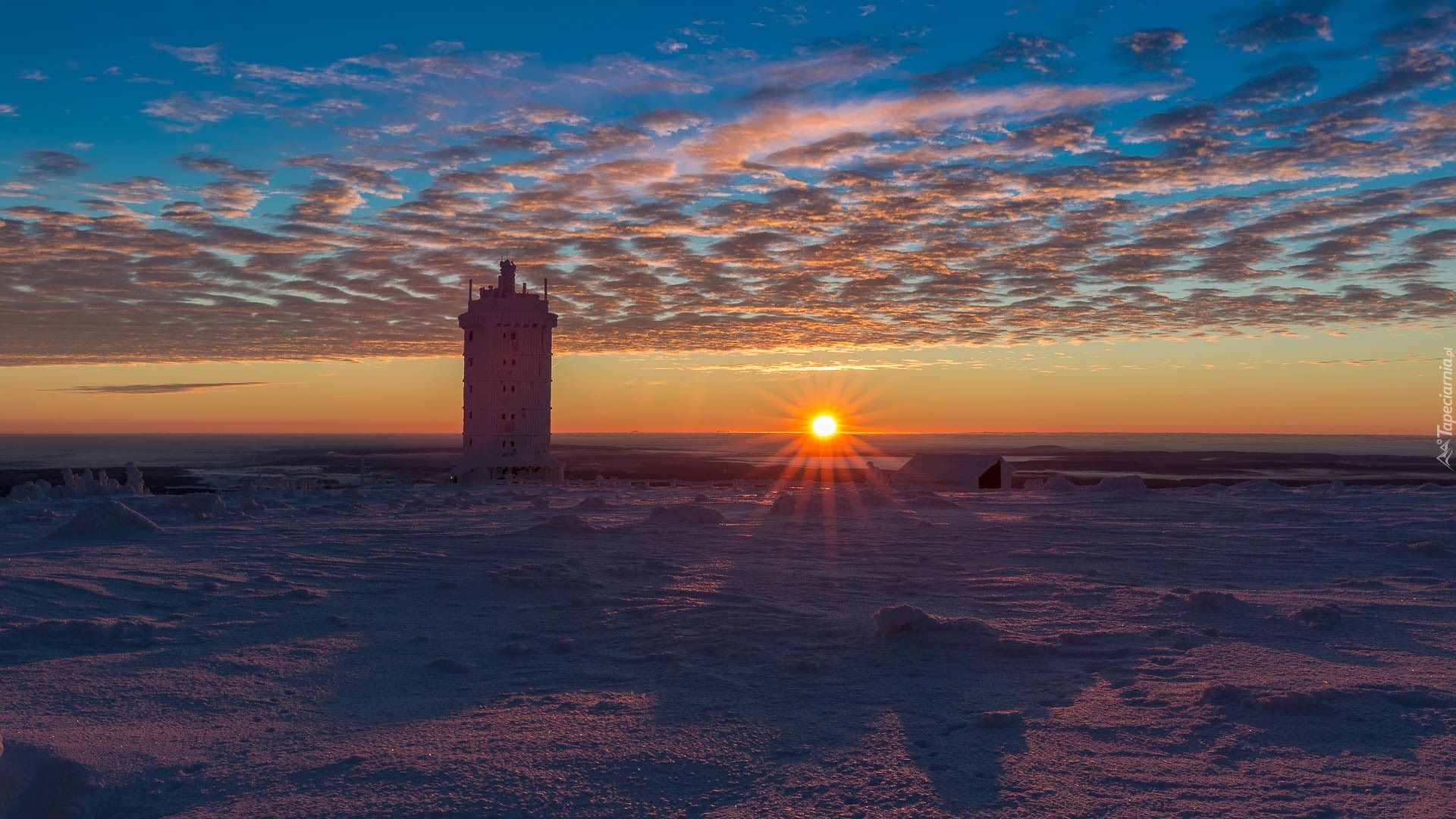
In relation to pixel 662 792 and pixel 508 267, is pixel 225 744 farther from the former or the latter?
pixel 508 267

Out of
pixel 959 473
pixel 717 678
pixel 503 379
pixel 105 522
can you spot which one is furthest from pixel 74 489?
pixel 959 473

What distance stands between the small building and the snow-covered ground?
20.7 meters

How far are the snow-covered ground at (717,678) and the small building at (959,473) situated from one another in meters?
20.7

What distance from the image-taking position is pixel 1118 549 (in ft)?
55.0

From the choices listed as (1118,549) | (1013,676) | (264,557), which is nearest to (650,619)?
(1013,676)

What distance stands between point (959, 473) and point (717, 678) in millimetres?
31268

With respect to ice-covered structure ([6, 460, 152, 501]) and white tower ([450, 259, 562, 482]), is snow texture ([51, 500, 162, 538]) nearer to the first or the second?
ice-covered structure ([6, 460, 152, 501])

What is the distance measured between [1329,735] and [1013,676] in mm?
2483

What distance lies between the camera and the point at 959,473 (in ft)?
125

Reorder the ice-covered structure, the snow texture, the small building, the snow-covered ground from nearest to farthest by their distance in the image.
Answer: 1. the snow-covered ground
2. the snow texture
3. the ice-covered structure
4. the small building

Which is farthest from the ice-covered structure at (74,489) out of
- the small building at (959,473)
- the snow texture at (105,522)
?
the small building at (959,473)

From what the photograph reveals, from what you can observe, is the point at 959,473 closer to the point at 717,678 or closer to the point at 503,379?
the point at 503,379

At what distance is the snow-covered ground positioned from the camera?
6016 mm

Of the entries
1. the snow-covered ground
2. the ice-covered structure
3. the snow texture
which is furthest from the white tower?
the snow-covered ground
